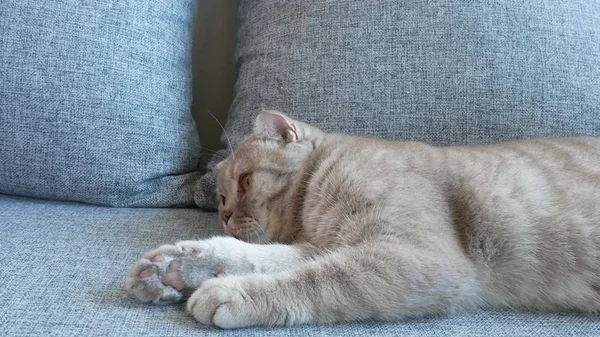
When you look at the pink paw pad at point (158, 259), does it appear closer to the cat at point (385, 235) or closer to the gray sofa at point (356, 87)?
the cat at point (385, 235)

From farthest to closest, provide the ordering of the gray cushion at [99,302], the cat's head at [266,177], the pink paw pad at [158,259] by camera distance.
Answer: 1. the cat's head at [266,177]
2. the pink paw pad at [158,259]
3. the gray cushion at [99,302]

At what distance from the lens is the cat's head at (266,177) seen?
51.3 inches

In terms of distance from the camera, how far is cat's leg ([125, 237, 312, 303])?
3.12 ft

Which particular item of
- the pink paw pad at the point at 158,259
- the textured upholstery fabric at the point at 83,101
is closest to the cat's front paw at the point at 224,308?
the pink paw pad at the point at 158,259

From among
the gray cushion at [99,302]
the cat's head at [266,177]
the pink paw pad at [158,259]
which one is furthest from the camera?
the cat's head at [266,177]

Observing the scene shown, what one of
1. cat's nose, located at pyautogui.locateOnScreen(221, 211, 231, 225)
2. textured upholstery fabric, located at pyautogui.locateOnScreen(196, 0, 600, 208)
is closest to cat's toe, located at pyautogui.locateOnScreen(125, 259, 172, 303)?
cat's nose, located at pyautogui.locateOnScreen(221, 211, 231, 225)

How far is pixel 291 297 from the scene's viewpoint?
92cm

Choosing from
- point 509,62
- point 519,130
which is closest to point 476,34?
point 509,62

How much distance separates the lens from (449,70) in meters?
1.40

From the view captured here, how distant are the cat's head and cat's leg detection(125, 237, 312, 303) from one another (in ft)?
0.45

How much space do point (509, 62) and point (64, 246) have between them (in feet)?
3.84

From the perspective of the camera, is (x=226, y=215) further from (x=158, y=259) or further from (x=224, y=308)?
(x=224, y=308)

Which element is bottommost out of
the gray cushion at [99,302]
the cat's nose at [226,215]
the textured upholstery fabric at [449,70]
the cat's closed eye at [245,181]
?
the gray cushion at [99,302]

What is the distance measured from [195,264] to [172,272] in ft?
0.17
